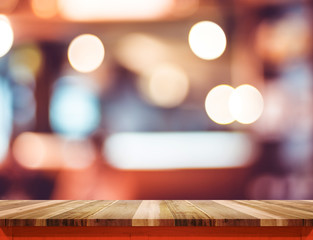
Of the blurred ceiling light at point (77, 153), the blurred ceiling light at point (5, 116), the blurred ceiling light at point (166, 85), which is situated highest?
the blurred ceiling light at point (166, 85)

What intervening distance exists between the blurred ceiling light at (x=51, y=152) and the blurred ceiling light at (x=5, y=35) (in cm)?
46

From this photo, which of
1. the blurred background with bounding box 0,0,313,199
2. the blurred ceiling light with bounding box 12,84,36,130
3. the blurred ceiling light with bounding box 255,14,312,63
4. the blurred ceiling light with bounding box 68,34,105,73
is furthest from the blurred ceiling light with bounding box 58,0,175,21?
the blurred ceiling light with bounding box 255,14,312,63

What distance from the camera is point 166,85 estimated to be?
71.9 inches

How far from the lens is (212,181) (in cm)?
179

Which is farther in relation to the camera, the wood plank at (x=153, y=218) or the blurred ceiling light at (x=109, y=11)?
the blurred ceiling light at (x=109, y=11)

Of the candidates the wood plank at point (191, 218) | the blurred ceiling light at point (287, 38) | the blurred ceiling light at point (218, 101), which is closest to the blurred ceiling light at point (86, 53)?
the blurred ceiling light at point (218, 101)

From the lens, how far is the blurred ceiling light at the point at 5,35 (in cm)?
184

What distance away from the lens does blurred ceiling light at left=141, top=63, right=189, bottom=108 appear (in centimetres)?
182

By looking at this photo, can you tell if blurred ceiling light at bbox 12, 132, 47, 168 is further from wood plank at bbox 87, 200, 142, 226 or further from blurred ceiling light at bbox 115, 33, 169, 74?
wood plank at bbox 87, 200, 142, 226

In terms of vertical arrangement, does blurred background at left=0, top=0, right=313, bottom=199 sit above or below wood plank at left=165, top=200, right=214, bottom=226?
above

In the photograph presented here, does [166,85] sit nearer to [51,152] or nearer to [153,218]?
[51,152]

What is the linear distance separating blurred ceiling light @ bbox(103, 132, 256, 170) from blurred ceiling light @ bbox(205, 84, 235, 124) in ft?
0.34

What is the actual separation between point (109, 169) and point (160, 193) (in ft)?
0.94

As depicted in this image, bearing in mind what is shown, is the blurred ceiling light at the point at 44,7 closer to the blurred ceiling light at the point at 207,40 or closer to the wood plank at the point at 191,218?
the blurred ceiling light at the point at 207,40
